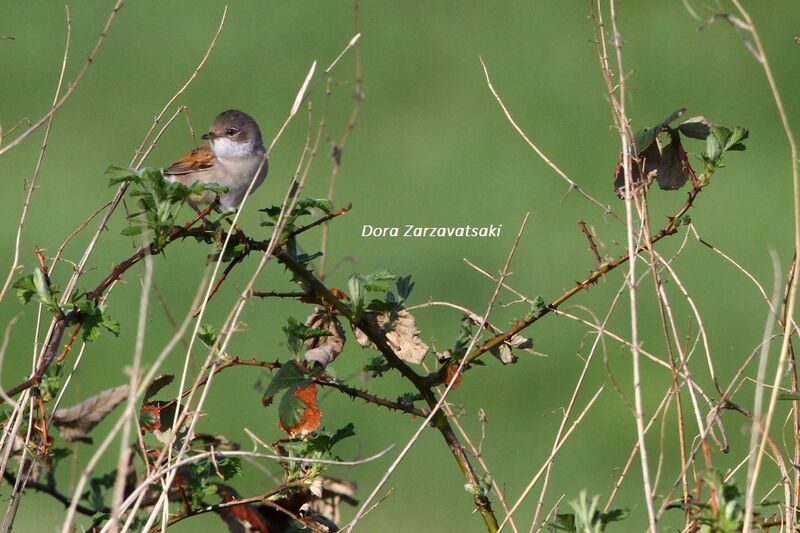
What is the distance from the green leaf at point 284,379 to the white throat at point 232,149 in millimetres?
2421

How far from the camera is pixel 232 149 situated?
4.73m

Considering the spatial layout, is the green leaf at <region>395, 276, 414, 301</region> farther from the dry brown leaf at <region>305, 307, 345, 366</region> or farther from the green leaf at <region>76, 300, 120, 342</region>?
the green leaf at <region>76, 300, 120, 342</region>

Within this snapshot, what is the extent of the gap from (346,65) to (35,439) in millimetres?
6849

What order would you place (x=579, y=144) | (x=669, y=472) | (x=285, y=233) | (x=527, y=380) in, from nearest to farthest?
(x=285, y=233), (x=669, y=472), (x=527, y=380), (x=579, y=144)

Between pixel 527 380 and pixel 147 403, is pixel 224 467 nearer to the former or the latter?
pixel 147 403

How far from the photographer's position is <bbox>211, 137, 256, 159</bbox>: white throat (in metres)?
4.71

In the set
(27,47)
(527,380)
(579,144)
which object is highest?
(27,47)

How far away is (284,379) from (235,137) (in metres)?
2.52

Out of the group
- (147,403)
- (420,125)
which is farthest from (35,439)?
(420,125)

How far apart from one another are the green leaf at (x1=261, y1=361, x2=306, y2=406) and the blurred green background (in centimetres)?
267

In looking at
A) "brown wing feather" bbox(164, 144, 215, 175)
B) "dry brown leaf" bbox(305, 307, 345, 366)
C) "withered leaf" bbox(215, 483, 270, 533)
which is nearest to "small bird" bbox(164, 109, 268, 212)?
"brown wing feather" bbox(164, 144, 215, 175)

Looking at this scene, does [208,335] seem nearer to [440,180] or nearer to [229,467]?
[229,467]

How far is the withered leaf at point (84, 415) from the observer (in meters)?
2.62

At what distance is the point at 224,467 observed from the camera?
99.4 inches
